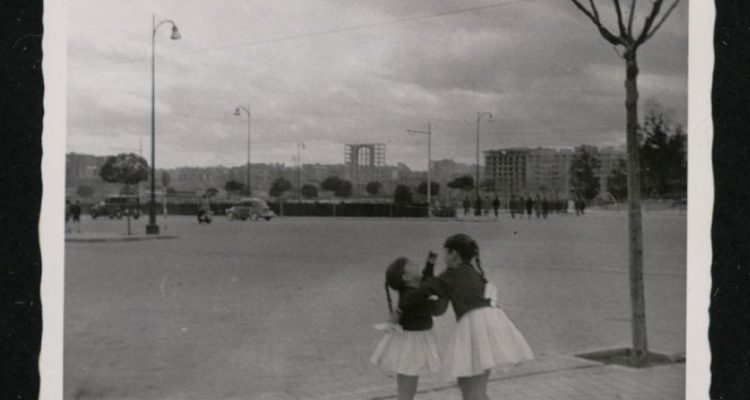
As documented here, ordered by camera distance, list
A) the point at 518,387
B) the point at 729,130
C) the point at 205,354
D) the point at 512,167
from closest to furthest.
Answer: the point at 729,130 < the point at 518,387 < the point at 512,167 < the point at 205,354

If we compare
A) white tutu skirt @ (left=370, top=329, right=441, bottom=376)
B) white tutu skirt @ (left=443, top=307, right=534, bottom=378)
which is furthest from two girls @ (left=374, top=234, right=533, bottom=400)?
white tutu skirt @ (left=370, top=329, right=441, bottom=376)

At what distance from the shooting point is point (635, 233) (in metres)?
4.81

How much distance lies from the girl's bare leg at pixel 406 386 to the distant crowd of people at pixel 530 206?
1154 millimetres

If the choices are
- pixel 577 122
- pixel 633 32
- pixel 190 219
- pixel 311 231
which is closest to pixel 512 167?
pixel 577 122

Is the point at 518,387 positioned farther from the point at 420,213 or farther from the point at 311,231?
the point at 311,231

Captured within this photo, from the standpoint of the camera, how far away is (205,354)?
5281 millimetres

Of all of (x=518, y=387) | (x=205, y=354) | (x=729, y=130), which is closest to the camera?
(x=729, y=130)

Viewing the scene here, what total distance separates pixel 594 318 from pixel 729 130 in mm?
1775

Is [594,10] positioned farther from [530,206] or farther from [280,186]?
[280,186]

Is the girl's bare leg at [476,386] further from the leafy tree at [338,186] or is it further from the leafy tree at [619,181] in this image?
the leafy tree at [619,181]

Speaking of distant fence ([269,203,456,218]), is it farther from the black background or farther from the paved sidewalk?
the black background

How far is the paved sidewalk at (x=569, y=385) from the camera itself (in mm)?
4402

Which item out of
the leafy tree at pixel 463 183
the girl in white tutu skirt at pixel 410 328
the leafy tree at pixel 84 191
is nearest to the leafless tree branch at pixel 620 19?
the leafy tree at pixel 463 183

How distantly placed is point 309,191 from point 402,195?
56 centimetres
